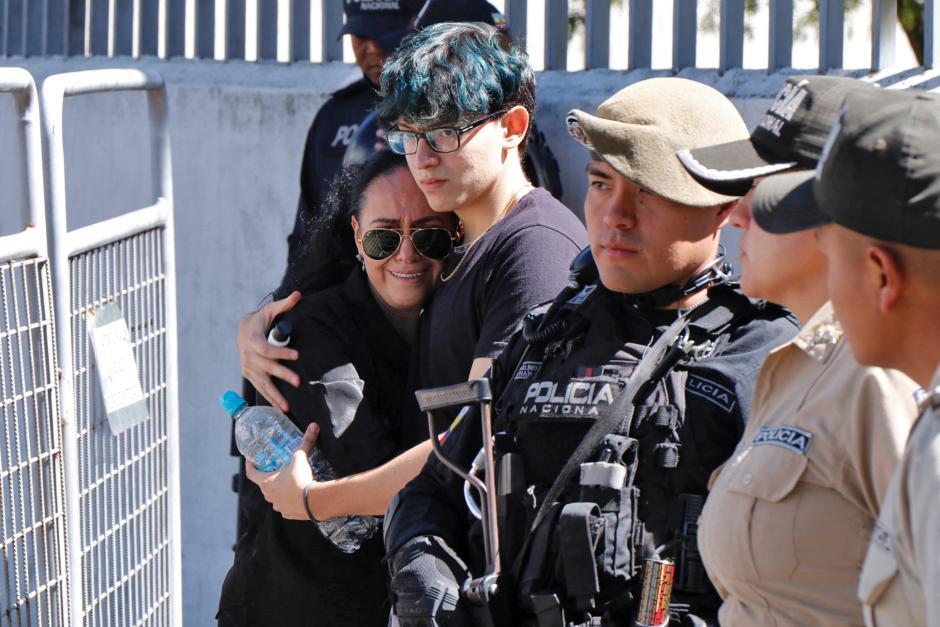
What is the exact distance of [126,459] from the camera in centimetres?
316

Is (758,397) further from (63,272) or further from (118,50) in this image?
(118,50)

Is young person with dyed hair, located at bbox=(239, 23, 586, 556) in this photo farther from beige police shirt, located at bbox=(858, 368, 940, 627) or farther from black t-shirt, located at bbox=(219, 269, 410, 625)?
beige police shirt, located at bbox=(858, 368, 940, 627)

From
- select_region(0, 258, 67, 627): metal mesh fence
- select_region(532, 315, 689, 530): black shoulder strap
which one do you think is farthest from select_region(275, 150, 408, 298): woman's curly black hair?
select_region(532, 315, 689, 530): black shoulder strap

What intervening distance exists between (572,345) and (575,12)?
15.9 feet

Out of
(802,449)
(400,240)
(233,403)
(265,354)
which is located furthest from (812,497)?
(233,403)

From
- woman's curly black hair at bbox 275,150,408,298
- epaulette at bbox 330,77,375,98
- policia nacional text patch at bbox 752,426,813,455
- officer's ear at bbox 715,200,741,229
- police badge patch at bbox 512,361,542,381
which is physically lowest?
police badge patch at bbox 512,361,542,381

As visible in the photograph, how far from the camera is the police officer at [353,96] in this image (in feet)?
13.2

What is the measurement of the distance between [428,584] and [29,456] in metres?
1.05

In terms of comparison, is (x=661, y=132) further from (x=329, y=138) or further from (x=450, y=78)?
(x=329, y=138)

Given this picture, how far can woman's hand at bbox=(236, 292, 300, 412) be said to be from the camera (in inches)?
107

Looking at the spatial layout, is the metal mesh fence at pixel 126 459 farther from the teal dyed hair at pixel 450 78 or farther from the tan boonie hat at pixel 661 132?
the tan boonie hat at pixel 661 132

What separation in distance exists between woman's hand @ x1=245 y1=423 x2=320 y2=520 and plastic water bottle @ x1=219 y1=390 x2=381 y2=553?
0.10 feet

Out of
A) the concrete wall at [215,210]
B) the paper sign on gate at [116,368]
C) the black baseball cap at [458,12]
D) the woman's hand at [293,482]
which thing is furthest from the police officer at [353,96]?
the woman's hand at [293,482]

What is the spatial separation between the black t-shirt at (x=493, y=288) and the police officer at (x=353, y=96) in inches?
54.3
